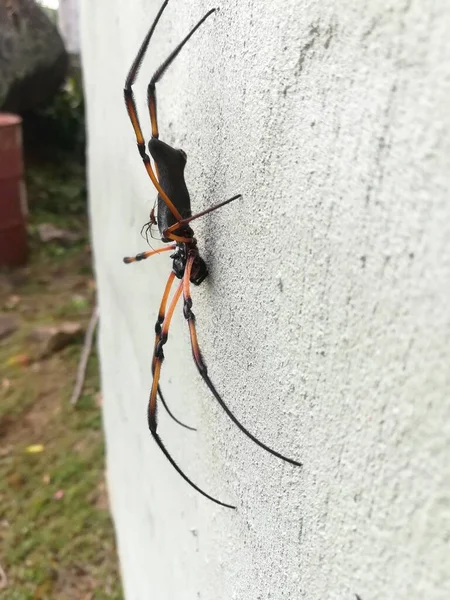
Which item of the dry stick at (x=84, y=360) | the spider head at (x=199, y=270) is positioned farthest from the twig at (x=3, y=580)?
the spider head at (x=199, y=270)

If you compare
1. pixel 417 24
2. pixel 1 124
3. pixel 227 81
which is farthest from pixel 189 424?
pixel 1 124

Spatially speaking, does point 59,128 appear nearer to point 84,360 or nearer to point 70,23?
point 70,23

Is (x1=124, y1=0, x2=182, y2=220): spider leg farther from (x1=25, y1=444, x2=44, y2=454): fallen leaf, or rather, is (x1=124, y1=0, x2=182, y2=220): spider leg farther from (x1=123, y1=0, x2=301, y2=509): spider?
(x1=25, y1=444, x2=44, y2=454): fallen leaf

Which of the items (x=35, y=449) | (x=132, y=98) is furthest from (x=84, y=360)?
(x=132, y=98)

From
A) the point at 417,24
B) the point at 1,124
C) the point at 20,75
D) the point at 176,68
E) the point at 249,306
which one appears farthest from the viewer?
the point at 20,75

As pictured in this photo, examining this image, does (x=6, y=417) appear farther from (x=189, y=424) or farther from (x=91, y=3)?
(x=189, y=424)
